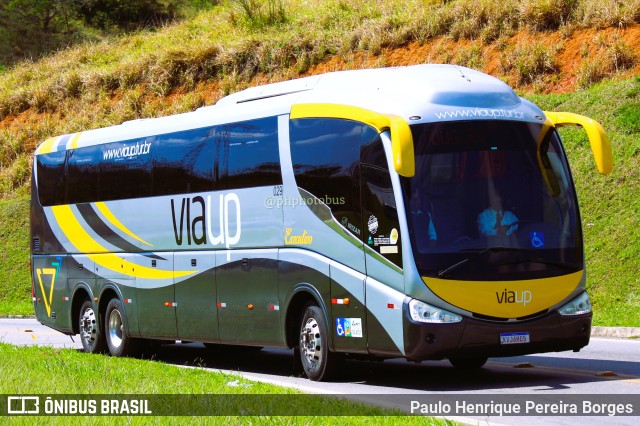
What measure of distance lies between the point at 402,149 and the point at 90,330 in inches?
366

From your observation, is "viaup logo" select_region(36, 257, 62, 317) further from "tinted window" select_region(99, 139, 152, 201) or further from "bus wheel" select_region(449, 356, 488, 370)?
"bus wheel" select_region(449, 356, 488, 370)

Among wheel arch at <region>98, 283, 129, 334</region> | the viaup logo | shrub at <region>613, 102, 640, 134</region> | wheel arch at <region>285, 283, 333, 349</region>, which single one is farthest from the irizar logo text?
shrub at <region>613, 102, 640, 134</region>

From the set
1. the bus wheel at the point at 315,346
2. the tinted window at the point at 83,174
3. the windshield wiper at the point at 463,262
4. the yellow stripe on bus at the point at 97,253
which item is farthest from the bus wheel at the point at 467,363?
the tinted window at the point at 83,174

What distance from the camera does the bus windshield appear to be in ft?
41.5

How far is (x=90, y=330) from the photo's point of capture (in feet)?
64.3

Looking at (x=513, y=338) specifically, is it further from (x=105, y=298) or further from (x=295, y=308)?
(x=105, y=298)

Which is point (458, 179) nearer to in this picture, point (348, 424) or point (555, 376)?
point (555, 376)

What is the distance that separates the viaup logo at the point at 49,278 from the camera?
20.7m

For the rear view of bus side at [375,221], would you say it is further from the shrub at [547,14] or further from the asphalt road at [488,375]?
the shrub at [547,14]

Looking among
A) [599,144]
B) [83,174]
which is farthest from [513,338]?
[83,174]

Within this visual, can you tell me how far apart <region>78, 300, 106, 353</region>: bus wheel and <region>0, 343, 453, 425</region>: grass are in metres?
2.45

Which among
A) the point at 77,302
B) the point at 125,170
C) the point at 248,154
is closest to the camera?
the point at 248,154

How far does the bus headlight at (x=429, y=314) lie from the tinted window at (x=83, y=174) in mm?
8575

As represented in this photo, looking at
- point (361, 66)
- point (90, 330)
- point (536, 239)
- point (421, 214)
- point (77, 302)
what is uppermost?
point (361, 66)
